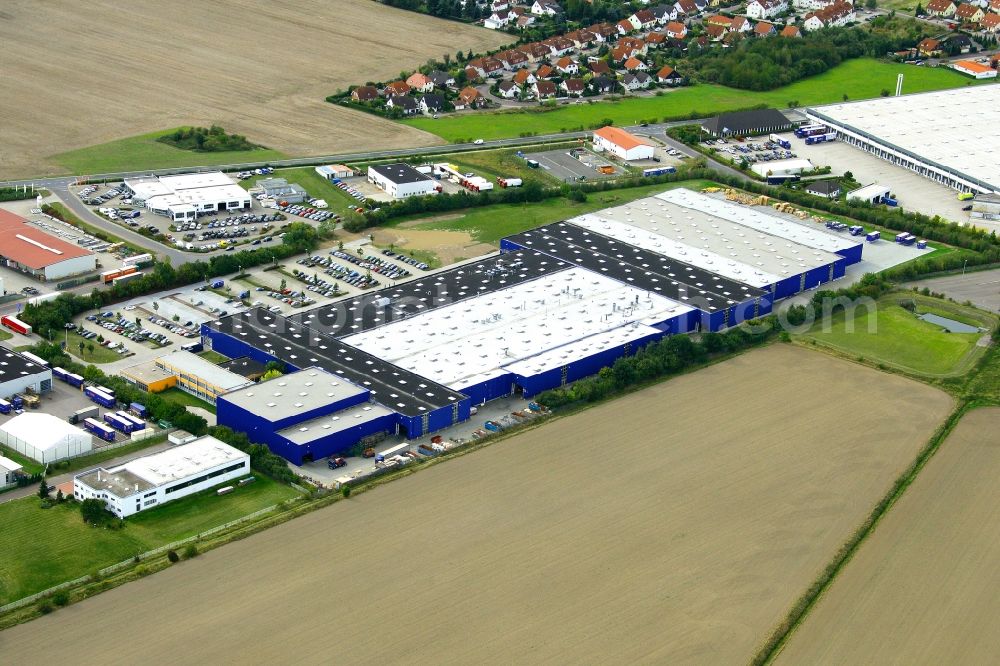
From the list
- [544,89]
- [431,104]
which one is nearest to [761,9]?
[544,89]

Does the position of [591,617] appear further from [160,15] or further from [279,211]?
[160,15]

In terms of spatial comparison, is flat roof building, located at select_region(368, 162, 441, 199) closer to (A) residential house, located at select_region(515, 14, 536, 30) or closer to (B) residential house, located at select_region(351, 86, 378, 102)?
(B) residential house, located at select_region(351, 86, 378, 102)

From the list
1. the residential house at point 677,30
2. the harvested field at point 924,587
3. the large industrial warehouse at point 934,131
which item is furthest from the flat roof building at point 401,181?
the residential house at point 677,30

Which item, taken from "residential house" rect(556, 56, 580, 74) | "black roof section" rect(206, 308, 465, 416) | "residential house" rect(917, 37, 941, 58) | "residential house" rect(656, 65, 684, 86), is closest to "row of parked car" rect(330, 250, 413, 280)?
"black roof section" rect(206, 308, 465, 416)

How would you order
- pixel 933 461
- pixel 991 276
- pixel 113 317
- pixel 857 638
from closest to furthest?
pixel 857 638 → pixel 933 461 → pixel 113 317 → pixel 991 276

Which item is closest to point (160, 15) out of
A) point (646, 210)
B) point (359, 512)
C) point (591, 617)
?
point (646, 210)
